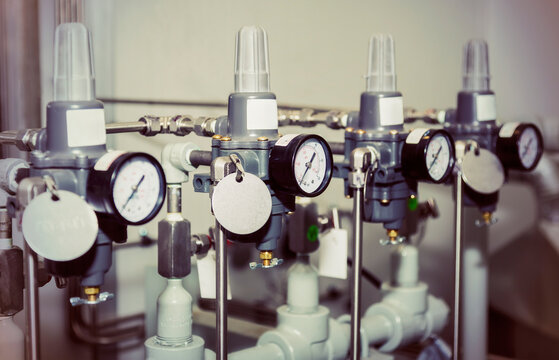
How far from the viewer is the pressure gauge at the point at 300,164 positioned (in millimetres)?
888

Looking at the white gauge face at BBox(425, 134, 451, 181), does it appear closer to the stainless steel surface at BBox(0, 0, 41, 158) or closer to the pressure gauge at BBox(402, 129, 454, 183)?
the pressure gauge at BBox(402, 129, 454, 183)

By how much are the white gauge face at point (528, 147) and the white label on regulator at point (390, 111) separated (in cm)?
27

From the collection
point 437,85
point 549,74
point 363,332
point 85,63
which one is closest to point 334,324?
point 363,332

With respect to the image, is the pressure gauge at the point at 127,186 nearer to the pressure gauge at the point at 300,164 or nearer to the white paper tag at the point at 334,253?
the pressure gauge at the point at 300,164

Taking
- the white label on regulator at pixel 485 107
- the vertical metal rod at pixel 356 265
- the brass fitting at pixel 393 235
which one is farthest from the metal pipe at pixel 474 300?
the vertical metal rod at pixel 356 265

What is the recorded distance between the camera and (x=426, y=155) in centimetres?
107

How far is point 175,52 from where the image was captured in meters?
1.19

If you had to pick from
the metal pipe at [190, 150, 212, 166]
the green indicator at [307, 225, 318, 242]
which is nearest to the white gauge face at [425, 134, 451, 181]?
the green indicator at [307, 225, 318, 242]

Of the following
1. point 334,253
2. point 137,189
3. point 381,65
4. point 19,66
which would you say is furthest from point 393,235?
point 19,66

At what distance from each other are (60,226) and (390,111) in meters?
0.56

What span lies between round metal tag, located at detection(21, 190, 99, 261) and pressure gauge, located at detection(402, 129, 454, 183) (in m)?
0.51

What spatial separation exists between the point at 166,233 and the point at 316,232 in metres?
0.32

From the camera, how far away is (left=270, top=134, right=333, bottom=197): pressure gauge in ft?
2.91

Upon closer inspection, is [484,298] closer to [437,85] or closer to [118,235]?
[437,85]
